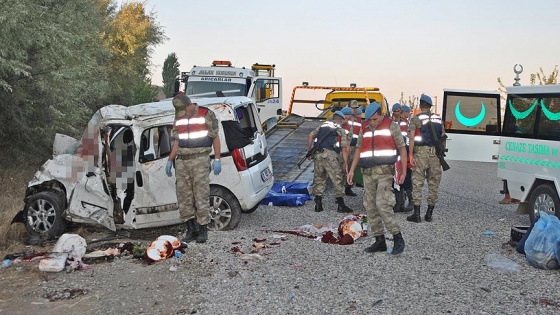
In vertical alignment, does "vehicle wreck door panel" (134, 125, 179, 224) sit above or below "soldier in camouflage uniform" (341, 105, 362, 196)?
below

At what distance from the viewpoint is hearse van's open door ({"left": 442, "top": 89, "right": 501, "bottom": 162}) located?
11719mm

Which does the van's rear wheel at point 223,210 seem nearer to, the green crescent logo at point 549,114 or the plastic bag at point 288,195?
the plastic bag at point 288,195

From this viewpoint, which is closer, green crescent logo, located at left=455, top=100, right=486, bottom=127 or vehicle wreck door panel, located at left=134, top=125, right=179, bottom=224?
vehicle wreck door panel, located at left=134, top=125, right=179, bottom=224

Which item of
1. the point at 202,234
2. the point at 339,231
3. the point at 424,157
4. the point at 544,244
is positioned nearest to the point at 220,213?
the point at 202,234

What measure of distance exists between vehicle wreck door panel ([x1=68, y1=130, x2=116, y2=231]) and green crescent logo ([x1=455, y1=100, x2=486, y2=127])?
7.01m

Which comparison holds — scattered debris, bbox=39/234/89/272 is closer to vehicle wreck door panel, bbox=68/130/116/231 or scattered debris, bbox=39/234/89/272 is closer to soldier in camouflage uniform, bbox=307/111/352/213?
vehicle wreck door panel, bbox=68/130/116/231

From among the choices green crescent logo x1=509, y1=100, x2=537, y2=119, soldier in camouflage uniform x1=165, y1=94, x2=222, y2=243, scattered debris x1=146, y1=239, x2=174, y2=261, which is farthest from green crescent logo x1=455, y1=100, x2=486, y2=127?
scattered debris x1=146, y1=239, x2=174, y2=261

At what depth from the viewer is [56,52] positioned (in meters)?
13.6

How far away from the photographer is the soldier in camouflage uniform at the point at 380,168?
707 cm

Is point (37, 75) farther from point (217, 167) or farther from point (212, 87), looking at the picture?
point (217, 167)

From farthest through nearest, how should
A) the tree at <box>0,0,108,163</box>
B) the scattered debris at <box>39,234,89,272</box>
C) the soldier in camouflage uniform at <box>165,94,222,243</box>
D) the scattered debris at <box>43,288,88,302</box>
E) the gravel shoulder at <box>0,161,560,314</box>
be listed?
the tree at <box>0,0,108,163</box>, the soldier in camouflage uniform at <box>165,94,222,243</box>, the scattered debris at <box>39,234,89,272</box>, the scattered debris at <box>43,288,88,302</box>, the gravel shoulder at <box>0,161,560,314</box>

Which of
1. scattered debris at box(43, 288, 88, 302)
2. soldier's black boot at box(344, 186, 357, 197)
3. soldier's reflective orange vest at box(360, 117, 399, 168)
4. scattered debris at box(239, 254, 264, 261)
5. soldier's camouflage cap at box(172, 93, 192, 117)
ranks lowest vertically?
soldier's black boot at box(344, 186, 357, 197)

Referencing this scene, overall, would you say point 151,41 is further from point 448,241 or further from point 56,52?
point 448,241

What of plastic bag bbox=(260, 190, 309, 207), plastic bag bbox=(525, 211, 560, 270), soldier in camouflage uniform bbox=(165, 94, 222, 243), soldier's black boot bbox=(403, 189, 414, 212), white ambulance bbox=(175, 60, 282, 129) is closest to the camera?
plastic bag bbox=(525, 211, 560, 270)
